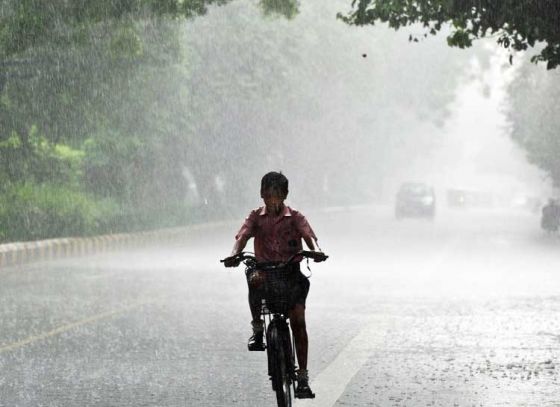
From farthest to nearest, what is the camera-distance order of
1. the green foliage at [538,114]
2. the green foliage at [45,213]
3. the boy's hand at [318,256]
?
the green foliage at [538,114] < the green foliage at [45,213] < the boy's hand at [318,256]

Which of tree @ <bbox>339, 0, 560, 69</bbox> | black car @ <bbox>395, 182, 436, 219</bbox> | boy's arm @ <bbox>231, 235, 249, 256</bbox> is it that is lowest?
black car @ <bbox>395, 182, 436, 219</bbox>

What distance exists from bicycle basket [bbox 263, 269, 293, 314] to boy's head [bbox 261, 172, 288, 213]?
49 cm

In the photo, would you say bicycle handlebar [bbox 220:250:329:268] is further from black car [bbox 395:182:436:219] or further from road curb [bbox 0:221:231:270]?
black car [bbox 395:182:436:219]

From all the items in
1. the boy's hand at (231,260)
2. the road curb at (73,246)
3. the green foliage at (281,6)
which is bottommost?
the road curb at (73,246)

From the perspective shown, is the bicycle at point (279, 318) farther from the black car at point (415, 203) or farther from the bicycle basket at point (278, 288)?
the black car at point (415, 203)

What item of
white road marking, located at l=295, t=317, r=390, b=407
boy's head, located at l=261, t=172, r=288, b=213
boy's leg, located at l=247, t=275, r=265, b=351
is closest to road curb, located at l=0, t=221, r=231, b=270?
white road marking, located at l=295, t=317, r=390, b=407

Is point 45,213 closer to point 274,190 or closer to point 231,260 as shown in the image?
point 231,260

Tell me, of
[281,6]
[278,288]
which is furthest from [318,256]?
[281,6]

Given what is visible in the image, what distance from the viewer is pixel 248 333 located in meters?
11.5

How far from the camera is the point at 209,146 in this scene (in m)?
44.3

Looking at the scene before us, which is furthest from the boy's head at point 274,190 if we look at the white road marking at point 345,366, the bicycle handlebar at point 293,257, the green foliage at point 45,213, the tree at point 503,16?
the green foliage at point 45,213

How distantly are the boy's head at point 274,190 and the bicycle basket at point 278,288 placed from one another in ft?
1.62

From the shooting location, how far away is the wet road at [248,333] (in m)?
8.16

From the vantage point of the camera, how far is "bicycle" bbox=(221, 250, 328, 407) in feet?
22.6
